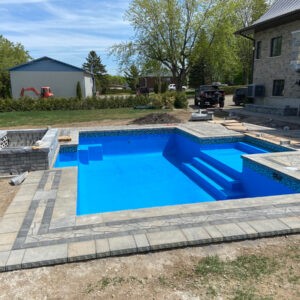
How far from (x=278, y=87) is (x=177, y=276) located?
56.6ft

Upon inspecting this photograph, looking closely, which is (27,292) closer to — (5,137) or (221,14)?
(5,137)

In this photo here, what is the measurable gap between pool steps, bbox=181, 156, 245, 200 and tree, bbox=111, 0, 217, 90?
66.5 ft

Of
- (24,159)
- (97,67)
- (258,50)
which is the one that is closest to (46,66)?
(258,50)

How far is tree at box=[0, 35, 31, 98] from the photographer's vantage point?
94.6ft

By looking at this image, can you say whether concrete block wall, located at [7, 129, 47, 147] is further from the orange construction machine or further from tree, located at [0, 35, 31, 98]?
tree, located at [0, 35, 31, 98]

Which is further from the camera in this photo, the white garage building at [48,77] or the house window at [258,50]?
the white garage building at [48,77]

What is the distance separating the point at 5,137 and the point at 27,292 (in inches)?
264

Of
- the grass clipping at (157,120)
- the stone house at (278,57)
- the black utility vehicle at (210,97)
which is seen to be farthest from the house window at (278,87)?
the grass clipping at (157,120)

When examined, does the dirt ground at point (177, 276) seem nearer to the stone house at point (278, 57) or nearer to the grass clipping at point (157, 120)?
the grass clipping at point (157, 120)

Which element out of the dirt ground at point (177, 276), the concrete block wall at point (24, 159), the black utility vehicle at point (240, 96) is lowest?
A: the dirt ground at point (177, 276)

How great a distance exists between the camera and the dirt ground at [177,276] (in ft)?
8.62

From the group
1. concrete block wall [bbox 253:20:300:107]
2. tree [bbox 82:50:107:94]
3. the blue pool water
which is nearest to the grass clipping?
the blue pool water

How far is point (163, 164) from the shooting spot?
9195mm

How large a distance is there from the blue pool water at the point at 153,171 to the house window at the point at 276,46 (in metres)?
10.2
